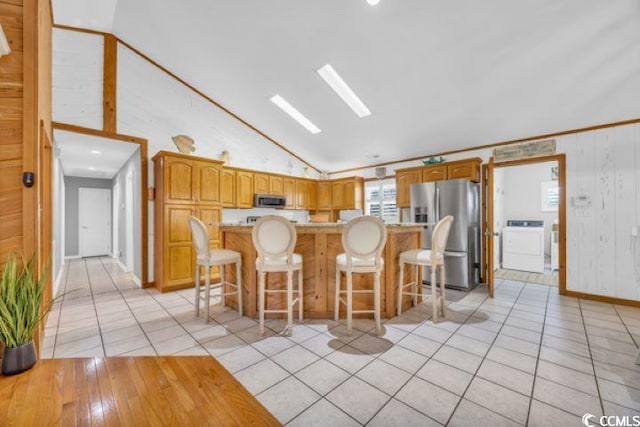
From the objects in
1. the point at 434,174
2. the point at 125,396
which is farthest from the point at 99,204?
the point at 434,174

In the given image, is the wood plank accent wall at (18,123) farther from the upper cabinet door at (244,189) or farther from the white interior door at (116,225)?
the white interior door at (116,225)

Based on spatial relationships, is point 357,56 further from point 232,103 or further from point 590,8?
point 232,103

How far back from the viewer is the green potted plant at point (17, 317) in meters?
1.43

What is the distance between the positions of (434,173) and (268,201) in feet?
11.2

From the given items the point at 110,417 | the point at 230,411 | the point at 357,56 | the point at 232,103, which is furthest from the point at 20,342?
the point at 232,103

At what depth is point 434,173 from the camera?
4.88 m

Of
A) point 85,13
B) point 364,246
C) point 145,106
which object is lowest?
point 364,246

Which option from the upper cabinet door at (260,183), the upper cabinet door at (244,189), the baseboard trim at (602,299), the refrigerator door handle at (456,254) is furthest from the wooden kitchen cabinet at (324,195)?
the baseboard trim at (602,299)

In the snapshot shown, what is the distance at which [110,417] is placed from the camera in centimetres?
124

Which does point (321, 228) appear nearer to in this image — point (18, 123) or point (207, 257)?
point (207, 257)

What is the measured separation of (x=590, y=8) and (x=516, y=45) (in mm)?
569

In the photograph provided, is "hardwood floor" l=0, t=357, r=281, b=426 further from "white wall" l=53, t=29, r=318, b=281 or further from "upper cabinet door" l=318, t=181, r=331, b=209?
"upper cabinet door" l=318, t=181, r=331, b=209

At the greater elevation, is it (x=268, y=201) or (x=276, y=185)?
(x=276, y=185)

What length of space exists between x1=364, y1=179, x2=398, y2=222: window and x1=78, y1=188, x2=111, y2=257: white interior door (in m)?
8.14
